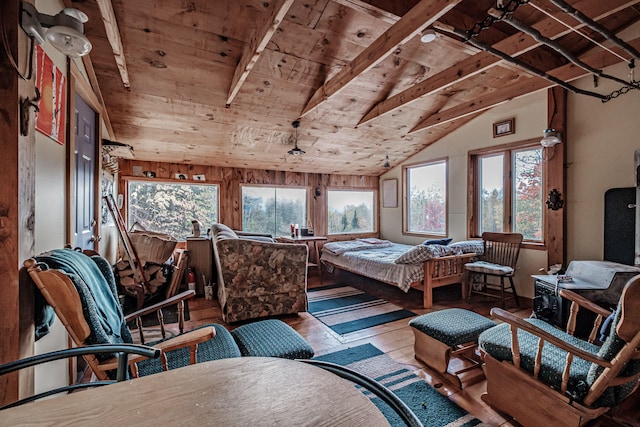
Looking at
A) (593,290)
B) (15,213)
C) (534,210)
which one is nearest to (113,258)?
(15,213)

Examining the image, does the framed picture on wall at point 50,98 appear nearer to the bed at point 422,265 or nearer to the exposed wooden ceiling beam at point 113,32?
the exposed wooden ceiling beam at point 113,32

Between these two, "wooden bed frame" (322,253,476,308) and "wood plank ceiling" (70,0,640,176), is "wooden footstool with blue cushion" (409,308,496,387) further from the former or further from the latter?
"wood plank ceiling" (70,0,640,176)

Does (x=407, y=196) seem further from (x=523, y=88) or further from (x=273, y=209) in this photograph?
(x=523, y=88)

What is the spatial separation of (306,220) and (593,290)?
14.7ft

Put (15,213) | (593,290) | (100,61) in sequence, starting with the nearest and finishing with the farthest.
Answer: (15,213)
(593,290)
(100,61)

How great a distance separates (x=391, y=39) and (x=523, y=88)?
1.99m

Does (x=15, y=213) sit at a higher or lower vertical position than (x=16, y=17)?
lower

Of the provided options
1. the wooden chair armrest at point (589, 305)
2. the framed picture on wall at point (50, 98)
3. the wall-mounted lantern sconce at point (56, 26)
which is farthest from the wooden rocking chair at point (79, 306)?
the wooden chair armrest at point (589, 305)

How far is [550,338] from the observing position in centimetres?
141

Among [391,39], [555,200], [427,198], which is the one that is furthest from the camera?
[427,198]

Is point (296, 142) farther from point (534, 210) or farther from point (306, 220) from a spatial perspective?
point (534, 210)

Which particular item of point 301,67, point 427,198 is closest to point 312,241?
point 427,198

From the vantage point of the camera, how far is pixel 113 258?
4.12 meters

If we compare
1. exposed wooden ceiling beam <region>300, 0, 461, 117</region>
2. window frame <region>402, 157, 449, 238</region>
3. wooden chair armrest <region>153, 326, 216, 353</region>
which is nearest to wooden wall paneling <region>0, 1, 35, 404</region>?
wooden chair armrest <region>153, 326, 216, 353</region>
